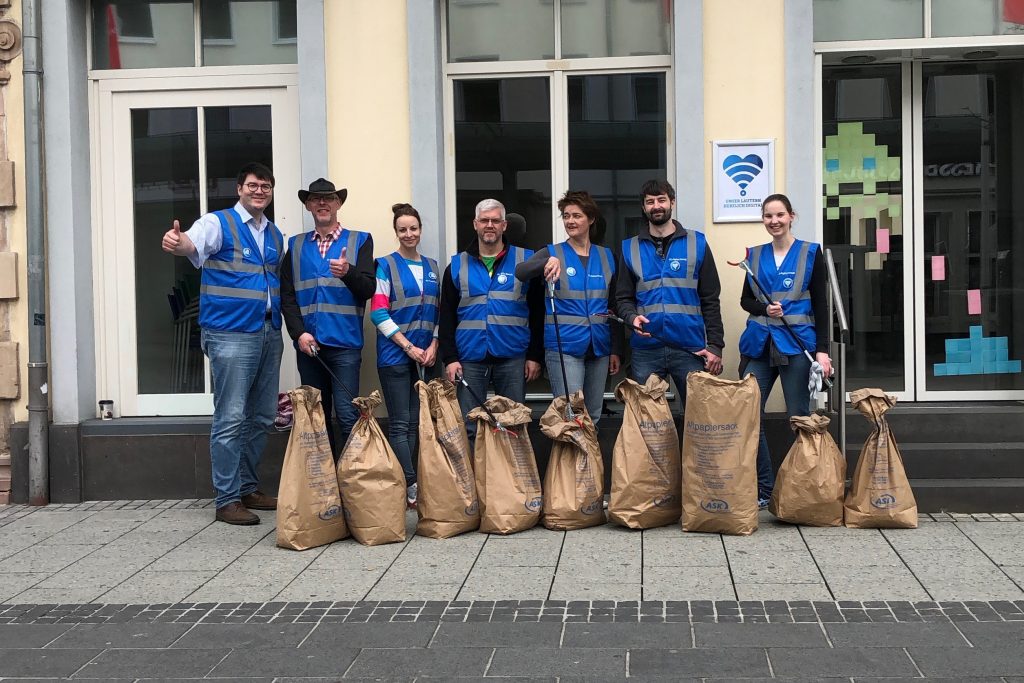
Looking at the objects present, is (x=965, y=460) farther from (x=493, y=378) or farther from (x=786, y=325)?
(x=493, y=378)

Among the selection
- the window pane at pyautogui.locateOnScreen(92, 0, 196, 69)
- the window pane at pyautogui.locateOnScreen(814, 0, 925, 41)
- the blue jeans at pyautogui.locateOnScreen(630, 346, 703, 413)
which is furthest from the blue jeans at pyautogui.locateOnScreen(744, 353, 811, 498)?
the window pane at pyautogui.locateOnScreen(92, 0, 196, 69)

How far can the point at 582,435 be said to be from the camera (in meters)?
6.12

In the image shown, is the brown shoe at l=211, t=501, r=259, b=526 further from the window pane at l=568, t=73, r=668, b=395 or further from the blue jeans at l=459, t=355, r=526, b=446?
the window pane at l=568, t=73, r=668, b=395

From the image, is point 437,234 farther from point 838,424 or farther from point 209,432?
point 838,424

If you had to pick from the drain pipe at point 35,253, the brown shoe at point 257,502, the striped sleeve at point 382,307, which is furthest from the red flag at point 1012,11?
the drain pipe at point 35,253

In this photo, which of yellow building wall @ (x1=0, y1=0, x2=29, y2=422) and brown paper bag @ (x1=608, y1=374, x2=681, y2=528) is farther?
yellow building wall @ (x1=0, y1=0, x2=29, y2=422)

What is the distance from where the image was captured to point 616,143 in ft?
24.5

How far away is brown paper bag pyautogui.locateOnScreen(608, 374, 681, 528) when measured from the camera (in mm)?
6066

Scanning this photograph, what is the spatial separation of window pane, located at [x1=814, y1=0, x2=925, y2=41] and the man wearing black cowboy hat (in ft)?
10.3

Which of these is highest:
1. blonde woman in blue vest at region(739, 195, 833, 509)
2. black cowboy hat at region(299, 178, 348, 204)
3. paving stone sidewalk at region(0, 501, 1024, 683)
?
black cowboy hat at region(299, 178, 348, 204)

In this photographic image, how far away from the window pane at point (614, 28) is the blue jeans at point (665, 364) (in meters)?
2.10

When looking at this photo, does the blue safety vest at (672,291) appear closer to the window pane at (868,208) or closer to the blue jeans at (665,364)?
the blue jeans at (665,364)

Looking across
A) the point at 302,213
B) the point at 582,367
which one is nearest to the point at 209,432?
the point at 302,213

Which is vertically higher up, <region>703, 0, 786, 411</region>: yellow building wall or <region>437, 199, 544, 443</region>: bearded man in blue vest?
<region>703, 0, 786, 411</region>: yellow building wall
